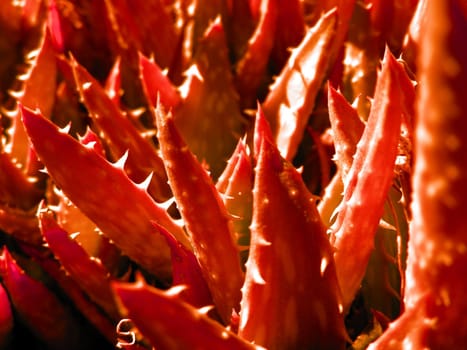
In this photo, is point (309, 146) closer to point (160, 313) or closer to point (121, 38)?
point (121, 38)

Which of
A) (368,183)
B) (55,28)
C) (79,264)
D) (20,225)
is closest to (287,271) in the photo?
(368,183)

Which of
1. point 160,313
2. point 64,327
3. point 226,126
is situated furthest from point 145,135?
point 160,313

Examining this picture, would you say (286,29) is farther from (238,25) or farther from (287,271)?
(287,271)

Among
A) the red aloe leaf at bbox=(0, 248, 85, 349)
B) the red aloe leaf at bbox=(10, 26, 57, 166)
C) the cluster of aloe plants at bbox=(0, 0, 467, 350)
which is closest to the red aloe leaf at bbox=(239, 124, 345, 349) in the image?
the cluster of aloe plants at bbox=(0, 0, 467, 350)

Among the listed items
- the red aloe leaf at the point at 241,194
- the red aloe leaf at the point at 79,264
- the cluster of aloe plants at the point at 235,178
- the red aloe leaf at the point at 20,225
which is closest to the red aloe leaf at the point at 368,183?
the cluster of aloe plants at the point at 235,178

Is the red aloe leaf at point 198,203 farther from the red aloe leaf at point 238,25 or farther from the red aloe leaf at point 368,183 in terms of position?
the red aloe leaf at point 238,25

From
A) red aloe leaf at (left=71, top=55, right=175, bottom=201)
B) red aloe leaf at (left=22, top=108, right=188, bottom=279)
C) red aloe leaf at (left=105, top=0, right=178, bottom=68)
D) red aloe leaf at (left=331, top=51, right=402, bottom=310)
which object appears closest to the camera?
red aloe leaf at (left=331, top=51, right=402, bottom=310)

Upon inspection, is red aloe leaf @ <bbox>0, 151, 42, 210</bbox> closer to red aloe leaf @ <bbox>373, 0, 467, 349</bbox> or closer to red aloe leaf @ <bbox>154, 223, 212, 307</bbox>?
red aloe leaf @ <bbox>154, 223, 212, 307</bbox>
